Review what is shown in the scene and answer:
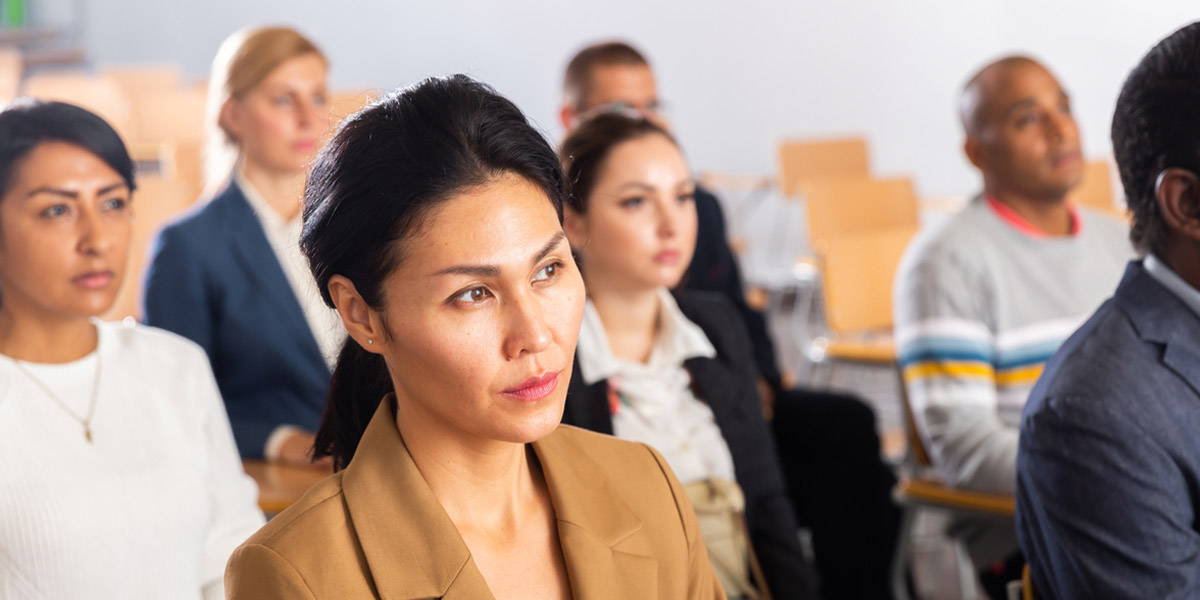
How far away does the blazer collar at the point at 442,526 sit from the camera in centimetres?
106

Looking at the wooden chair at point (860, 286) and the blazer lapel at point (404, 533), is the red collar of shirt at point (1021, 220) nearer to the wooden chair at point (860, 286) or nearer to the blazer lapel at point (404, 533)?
Result: the wooden chair at point (860, 286)

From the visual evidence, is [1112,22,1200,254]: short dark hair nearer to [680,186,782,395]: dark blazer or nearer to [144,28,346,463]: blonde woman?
[144,28,346,463]: blonde woman

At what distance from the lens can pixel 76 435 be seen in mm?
1406

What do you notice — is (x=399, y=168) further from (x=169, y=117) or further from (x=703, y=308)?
(x=169, y=117)

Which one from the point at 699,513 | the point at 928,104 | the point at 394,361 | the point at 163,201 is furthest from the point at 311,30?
the point at 394,361

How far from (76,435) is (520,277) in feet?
2.26

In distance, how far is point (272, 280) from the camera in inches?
91.6

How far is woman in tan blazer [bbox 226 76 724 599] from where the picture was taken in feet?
3.45

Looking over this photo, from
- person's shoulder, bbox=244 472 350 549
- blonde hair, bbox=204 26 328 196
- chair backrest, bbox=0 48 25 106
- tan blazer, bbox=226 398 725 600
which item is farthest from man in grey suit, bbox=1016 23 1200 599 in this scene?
chair backrest, bbox=0 48 25 106

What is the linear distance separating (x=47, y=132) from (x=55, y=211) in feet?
0.31

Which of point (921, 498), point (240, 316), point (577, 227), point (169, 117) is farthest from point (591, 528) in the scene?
point (169, 117)

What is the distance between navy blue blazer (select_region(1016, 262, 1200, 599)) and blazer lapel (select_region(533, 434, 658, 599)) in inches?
20.6

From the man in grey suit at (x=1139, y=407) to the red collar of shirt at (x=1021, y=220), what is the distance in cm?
93

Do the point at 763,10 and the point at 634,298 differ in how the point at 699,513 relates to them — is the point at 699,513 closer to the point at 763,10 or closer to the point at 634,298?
the point at 634,298
